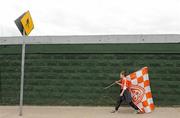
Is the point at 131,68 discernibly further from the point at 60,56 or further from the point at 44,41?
the point at 44,41

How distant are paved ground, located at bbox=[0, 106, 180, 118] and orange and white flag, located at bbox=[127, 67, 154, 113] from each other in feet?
0.99

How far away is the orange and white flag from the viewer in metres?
9.13

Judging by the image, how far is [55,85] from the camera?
10.6m

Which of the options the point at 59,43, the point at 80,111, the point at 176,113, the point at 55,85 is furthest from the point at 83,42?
the point at 176,113

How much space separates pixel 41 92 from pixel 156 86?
4.21 metres

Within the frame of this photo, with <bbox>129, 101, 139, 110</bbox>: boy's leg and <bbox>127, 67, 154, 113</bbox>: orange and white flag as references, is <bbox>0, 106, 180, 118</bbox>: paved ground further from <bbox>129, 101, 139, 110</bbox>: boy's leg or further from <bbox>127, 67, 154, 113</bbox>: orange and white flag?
<bbox>127, 67, 154, 113</bbox>: orange and white flag

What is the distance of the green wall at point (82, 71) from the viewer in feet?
33.1

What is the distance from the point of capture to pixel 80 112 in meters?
9.12

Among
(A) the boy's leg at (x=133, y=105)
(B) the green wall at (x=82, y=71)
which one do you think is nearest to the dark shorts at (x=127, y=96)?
(A) the boy's leg at (x=133, y=105)

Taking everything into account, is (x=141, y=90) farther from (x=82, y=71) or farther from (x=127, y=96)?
(x=82, y=71)
